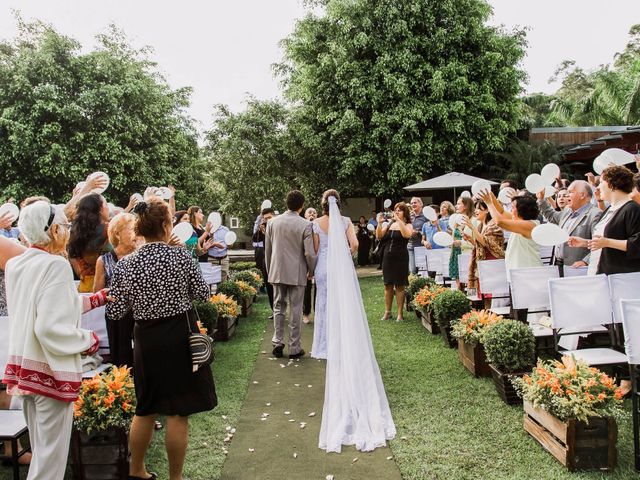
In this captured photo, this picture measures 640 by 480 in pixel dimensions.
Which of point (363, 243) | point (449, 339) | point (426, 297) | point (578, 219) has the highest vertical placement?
point (578, 219)

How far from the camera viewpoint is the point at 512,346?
16.4 ft

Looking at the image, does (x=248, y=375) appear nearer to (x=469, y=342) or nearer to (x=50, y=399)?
(x=469, y=342)

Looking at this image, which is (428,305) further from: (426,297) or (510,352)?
(510,352)

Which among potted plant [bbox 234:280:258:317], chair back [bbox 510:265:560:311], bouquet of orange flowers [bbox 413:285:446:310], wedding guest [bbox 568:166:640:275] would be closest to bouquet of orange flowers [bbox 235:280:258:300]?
potted plant [bbox 234:280:258:317]

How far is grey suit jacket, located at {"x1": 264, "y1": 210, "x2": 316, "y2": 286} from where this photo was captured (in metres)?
7.11

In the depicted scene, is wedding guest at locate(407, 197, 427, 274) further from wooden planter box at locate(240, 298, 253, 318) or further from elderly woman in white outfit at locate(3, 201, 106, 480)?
elderly woman in white outfit at locate(3, 201, 106, 480)

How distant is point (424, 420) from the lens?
189 inches

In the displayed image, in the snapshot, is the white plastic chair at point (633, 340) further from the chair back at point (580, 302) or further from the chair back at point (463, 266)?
the chair back at point (463, 266)

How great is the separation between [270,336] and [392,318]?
2303 mm

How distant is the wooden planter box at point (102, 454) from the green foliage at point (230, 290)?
19.4 ft

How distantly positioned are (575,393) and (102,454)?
129 inches

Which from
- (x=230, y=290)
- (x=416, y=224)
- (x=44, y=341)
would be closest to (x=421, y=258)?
(x=416, y=224)

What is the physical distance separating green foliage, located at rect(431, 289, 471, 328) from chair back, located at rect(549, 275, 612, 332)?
236cm

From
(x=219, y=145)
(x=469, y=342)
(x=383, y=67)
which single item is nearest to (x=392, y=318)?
(x=469, y=342)
